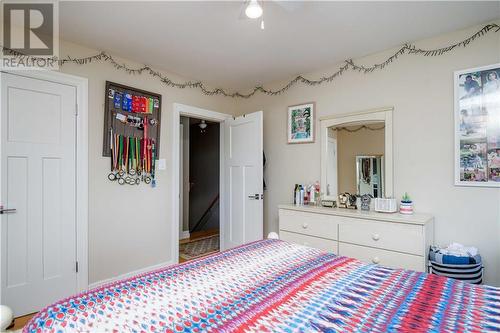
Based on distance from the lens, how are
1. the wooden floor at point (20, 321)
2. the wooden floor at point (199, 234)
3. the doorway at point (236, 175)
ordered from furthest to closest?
the wooden floor at point (199, 234) → the doorway at point (236, 175) → the wooden floor at point (20, 321)

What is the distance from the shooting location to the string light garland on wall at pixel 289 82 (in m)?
2.28

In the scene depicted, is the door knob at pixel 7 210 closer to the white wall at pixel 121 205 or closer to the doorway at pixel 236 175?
the white wall at pixel 121 205

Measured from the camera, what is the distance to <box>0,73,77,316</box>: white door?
86.6 inches

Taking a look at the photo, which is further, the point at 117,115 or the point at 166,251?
the point at 166,251

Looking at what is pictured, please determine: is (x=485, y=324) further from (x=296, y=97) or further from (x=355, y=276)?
(x=296, y=97)

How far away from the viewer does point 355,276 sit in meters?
1.31

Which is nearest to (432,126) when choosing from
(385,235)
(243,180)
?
(385,235)

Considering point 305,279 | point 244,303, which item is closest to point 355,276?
point 305,279

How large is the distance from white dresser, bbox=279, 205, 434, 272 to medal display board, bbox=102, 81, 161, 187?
68.1 inches

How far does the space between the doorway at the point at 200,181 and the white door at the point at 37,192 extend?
2516 mm

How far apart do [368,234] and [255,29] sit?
6.85ft

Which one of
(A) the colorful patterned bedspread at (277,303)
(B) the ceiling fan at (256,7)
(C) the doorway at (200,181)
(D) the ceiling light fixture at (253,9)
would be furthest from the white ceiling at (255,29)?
(C) the doorway at (200,181)

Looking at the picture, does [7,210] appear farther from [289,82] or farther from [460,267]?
[460,267]

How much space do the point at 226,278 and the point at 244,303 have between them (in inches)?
9.1
